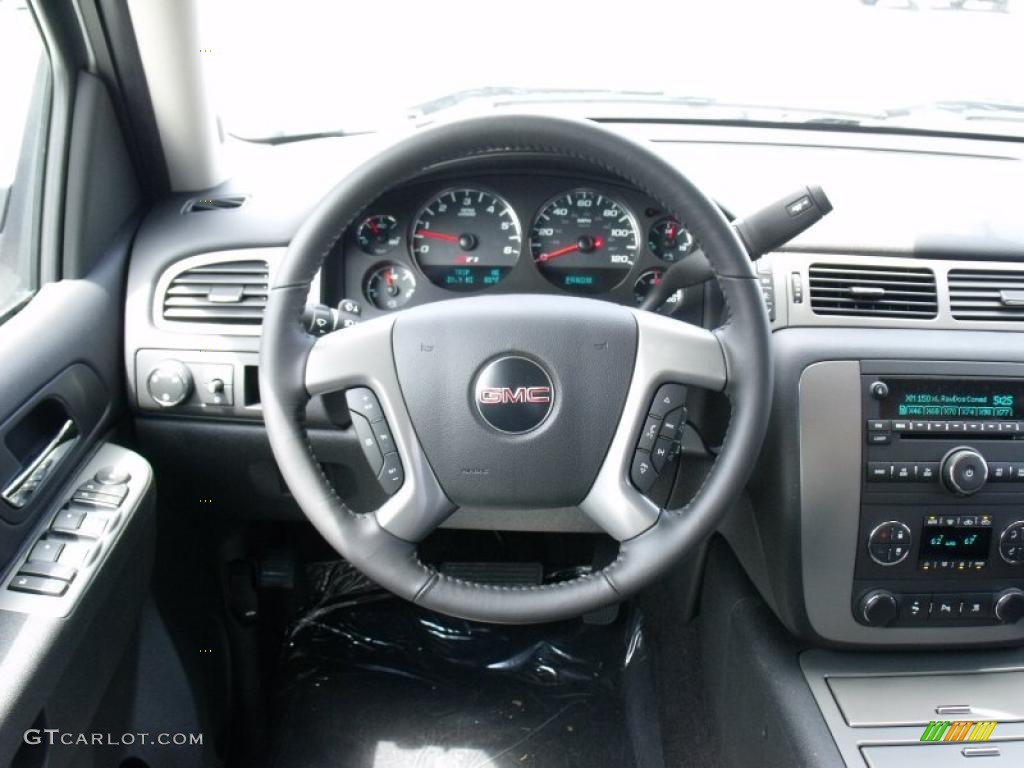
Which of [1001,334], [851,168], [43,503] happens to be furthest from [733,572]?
[43,503]

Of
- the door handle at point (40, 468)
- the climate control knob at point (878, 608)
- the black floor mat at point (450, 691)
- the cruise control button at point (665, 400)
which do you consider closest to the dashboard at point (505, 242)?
the cruise control button at point (665, 400)

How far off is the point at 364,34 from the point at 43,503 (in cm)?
117

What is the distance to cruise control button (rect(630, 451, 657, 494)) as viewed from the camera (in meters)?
1.23

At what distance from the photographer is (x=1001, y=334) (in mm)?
1548

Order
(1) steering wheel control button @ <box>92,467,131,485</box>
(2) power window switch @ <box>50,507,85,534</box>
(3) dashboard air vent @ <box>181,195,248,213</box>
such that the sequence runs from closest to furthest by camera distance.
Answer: (2) power window switch @ <box>50,507,85,534</box>
(1) steering wheel control button @ <box>92,467,131,485</box>
(3) dashboard air vent @ <box>181,195,248,213</box>

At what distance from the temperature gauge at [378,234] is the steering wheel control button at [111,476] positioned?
562mm

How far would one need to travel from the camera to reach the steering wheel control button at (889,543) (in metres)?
1.50

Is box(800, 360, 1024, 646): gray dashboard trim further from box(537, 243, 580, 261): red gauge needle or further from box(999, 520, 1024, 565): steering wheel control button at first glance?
box(537, 243, 580, 261): red gauge needle

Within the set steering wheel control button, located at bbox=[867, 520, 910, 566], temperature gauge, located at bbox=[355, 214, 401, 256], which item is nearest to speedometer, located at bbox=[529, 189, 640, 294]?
temperature gauge, located at bbox=[355, 214, 401, 256]

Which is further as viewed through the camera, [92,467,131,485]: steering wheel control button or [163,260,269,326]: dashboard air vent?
[163,260,269,326]: dashboard air vent

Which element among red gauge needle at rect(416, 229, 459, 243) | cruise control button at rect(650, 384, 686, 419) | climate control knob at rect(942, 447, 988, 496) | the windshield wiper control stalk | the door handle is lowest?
climate control knob at rect(942, 447, 988, 496)

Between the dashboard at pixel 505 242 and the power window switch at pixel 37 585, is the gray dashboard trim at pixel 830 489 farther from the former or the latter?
the power window switch at pixel 37 585

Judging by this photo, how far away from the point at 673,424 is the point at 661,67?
102cm

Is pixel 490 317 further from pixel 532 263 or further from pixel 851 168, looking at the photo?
pixel 851 168
